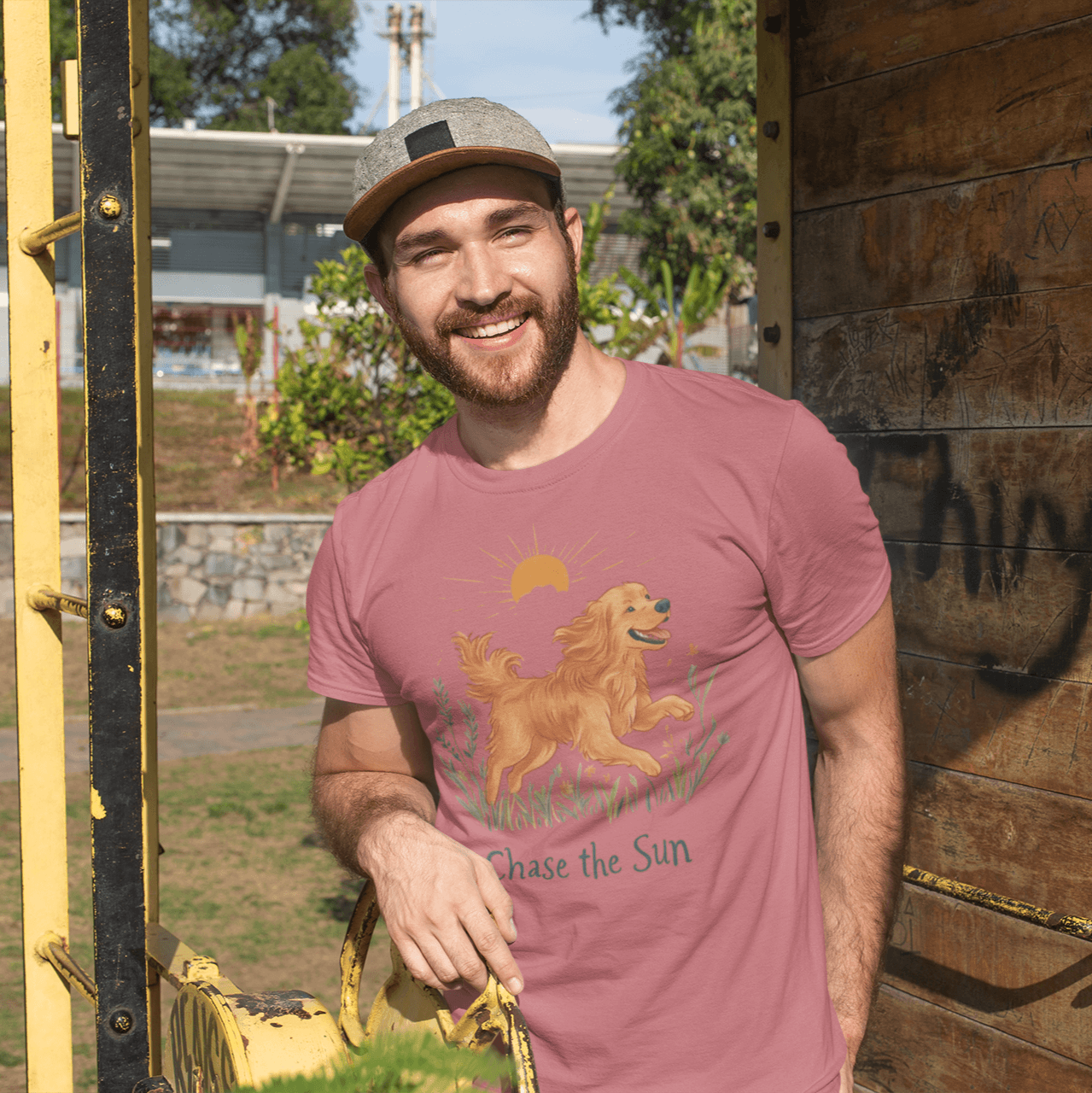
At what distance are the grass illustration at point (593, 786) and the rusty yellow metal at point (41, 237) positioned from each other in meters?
0.84

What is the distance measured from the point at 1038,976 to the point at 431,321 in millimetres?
1863

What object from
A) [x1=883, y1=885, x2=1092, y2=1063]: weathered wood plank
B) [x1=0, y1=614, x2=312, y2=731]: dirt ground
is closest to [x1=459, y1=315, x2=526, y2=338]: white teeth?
[x1=883, y1=885, x2=1092, y2=1063]: weathered wood plank

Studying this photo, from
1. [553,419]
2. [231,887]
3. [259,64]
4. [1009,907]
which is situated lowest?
[231,887]

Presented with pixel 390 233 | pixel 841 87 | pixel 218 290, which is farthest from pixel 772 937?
pixel 218 290

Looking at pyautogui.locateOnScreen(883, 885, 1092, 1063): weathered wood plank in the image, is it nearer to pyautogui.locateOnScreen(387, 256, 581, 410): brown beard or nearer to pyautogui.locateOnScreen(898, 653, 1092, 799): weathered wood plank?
→ pyautogui.locateOnScreen(898, 653, 1092, 799): weathered wood plank

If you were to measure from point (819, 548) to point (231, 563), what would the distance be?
12357 mm

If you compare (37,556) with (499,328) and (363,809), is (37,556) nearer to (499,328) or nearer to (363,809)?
(363,809)

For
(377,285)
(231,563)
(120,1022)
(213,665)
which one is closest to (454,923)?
(120,1022)

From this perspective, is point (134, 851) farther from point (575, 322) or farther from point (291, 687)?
point (291, 687)

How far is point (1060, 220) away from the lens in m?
2.29

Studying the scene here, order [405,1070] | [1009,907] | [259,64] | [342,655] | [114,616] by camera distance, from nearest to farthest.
A: 1. [405,1070]
2. [114,616]
3. [342,655]
4. [1009,907]
5. [259,64]

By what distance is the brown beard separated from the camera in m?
1.88

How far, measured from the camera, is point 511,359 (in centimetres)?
188

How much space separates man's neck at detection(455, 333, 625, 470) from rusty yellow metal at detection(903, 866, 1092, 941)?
1173 mm
